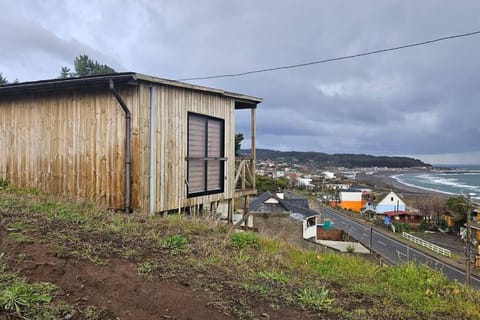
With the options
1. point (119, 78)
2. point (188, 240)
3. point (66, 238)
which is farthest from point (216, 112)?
point (66, 238)

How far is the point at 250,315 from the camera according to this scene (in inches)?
97.5

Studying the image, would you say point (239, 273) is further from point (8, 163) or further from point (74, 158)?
point (8, 163)

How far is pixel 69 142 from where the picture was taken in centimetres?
718

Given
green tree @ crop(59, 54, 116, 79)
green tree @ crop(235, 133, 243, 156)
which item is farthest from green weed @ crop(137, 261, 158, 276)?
green tree @ crop(59, 54, 116, 79)

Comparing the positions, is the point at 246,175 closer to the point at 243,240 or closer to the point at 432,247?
the point at 243,240

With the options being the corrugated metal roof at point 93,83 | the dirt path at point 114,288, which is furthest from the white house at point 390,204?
the dirt path at point 114,288

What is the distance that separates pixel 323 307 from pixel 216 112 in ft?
20.1

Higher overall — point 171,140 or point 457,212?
point 171,140

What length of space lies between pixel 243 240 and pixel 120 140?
11.3 ft

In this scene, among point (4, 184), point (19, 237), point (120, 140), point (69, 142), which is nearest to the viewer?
point (19, 237)

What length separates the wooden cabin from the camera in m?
6.46

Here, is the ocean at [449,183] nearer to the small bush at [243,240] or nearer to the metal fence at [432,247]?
the metal fence at [432,247]

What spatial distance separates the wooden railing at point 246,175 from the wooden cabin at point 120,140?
101cm

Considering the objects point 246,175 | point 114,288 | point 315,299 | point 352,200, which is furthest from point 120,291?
point 352,200
